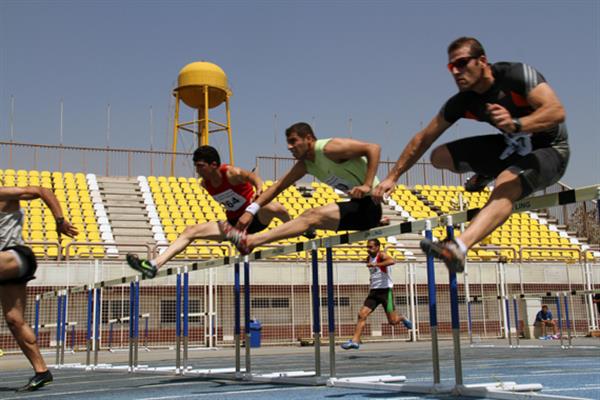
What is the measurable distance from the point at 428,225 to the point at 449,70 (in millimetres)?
1042

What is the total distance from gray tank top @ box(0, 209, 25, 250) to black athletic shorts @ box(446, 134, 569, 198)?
3743 mm

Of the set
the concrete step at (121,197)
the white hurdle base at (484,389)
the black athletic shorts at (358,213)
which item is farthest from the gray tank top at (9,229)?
the concrete step at (121,197)

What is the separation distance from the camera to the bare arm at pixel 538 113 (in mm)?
3432

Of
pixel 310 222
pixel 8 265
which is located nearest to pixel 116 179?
pixel 8 265

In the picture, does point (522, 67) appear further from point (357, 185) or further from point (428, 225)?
point (357, 185)

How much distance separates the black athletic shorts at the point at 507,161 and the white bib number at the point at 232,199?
249cm

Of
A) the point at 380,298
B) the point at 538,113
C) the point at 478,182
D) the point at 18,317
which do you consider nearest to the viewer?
the point at 538,113

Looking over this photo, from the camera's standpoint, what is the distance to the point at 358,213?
5297 millimetres

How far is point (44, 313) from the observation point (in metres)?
15.2

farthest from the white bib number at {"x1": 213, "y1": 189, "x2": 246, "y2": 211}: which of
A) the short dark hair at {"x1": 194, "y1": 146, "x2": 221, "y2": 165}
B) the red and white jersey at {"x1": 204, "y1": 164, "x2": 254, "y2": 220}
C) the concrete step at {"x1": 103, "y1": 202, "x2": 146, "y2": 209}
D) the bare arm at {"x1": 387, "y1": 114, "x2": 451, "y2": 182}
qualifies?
the concrete step at {"x1": 103, "y1": 202, "x2": 146, "y2": 209}

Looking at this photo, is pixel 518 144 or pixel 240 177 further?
pixel 240 177

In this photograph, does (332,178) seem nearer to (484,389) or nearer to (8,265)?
(484,389)

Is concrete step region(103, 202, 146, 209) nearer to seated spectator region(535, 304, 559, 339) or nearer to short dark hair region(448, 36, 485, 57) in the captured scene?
seated spectator region(535, 304, 559, 339)

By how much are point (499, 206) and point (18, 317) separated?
423cm
